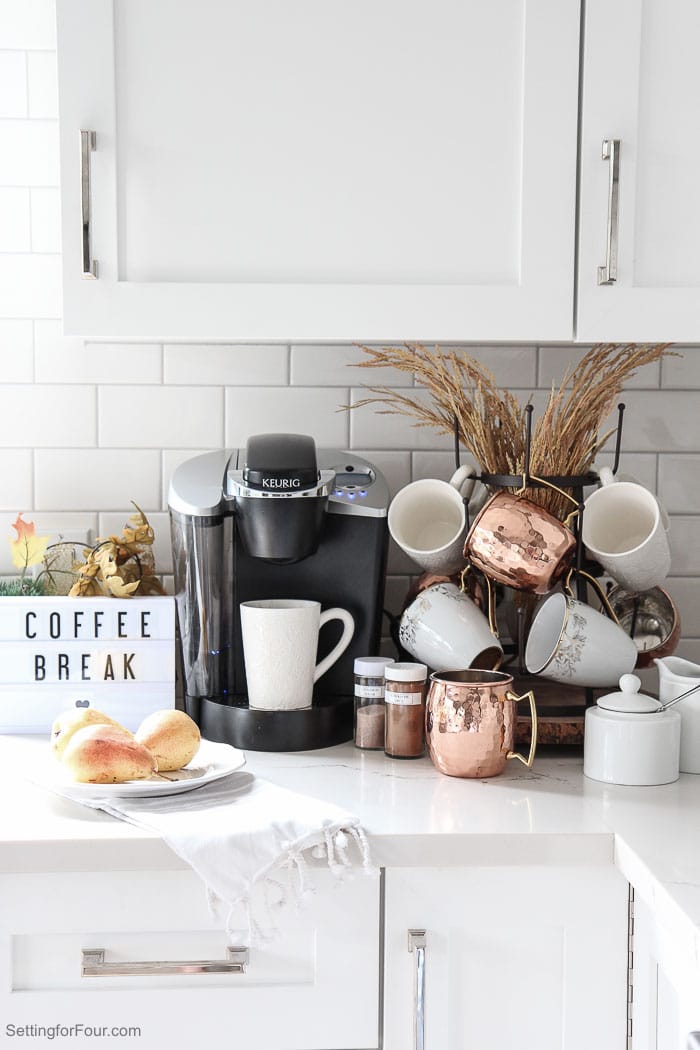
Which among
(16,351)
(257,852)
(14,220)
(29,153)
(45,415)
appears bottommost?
(257,852)

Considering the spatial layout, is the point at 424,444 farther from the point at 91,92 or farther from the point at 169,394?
the point at 91,92

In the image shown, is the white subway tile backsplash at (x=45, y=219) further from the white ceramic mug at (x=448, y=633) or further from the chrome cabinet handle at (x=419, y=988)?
the chrome cabinet handle at (x=419, y=988)

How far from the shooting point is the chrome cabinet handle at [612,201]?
1314 millimetres

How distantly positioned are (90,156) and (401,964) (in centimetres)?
104

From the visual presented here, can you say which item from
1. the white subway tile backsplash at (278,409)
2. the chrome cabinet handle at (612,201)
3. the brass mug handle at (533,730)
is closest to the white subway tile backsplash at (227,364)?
the white subway tile backsplash at (278,409)

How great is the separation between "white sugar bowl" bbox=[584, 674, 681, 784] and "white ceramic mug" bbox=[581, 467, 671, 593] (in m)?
0.19

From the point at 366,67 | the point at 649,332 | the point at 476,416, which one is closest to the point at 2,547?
the point at 476,416

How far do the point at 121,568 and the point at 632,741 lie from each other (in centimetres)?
77

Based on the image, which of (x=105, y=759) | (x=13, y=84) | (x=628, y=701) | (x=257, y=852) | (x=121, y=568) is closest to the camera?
(x=257, y=852)

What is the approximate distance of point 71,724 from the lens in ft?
4.25

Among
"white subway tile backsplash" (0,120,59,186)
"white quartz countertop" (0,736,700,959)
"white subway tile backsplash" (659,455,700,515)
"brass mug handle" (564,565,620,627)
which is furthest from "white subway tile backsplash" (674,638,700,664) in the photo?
"white subway tile backsplash" (0,120,59,186)

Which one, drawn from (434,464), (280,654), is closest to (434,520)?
(434,464)

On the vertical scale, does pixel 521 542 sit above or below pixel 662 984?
above

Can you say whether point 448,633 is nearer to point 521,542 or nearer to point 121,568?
point 521,542
